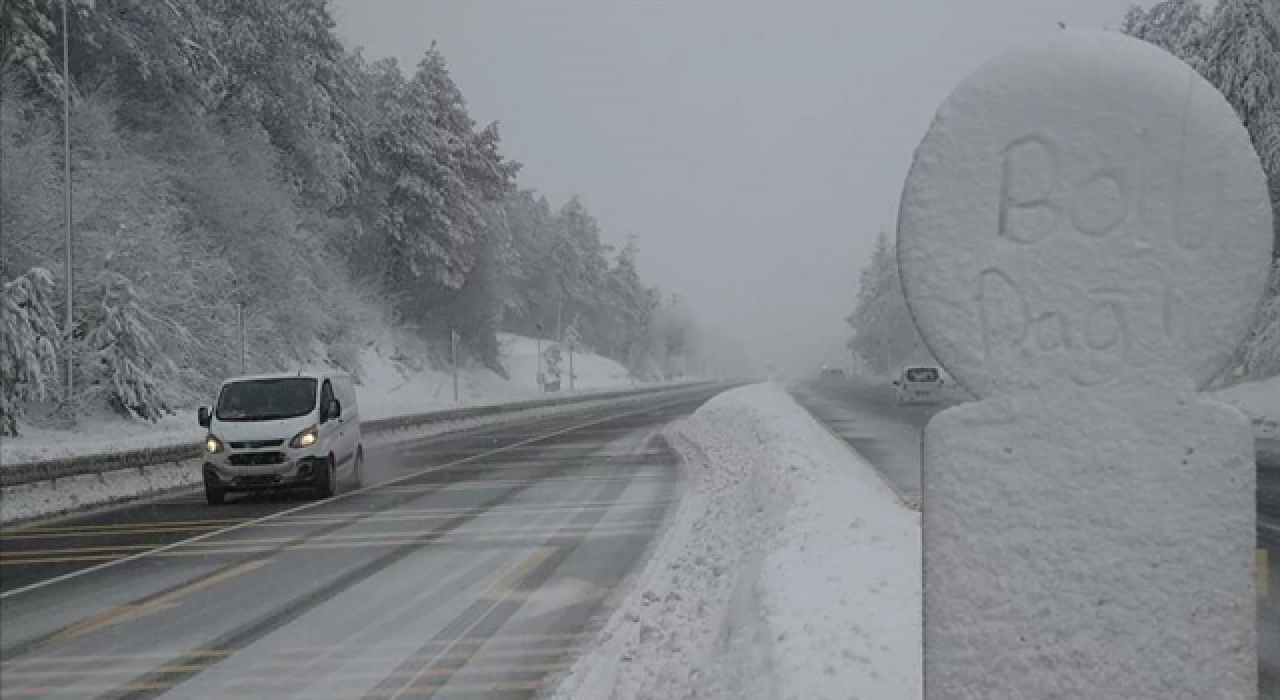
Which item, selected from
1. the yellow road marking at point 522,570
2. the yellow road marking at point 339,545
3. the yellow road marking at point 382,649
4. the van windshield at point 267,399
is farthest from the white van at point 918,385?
the yellow road marking at point 382,649

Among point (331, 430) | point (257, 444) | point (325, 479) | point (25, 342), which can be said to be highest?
point (25, 342)

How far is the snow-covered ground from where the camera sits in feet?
62.5

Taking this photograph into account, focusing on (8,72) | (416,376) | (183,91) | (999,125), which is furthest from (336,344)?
(999,125)

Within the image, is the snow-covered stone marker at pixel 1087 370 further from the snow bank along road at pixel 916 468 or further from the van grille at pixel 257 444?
the van grille at pixel 257 444

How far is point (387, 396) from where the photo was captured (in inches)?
1950

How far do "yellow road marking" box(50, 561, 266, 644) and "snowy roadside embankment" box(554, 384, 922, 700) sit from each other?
3562mm

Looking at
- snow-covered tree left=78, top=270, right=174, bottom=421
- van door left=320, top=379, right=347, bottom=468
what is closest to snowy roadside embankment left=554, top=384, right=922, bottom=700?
van door left=320, top=379, right=347, bottom=468

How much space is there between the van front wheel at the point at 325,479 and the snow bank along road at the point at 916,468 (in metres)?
8.66

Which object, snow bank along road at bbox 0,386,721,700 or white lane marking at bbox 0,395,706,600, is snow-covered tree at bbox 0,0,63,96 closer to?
white lane marking at bbox 0,395,706,600

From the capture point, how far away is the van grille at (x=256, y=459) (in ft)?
48.0

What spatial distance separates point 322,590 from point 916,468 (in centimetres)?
1215

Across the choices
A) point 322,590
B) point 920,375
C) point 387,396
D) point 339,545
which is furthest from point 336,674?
point 387,396

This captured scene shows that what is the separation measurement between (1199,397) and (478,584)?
23.0 ft

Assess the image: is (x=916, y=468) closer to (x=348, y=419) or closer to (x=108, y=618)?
(x=348, y=419)
